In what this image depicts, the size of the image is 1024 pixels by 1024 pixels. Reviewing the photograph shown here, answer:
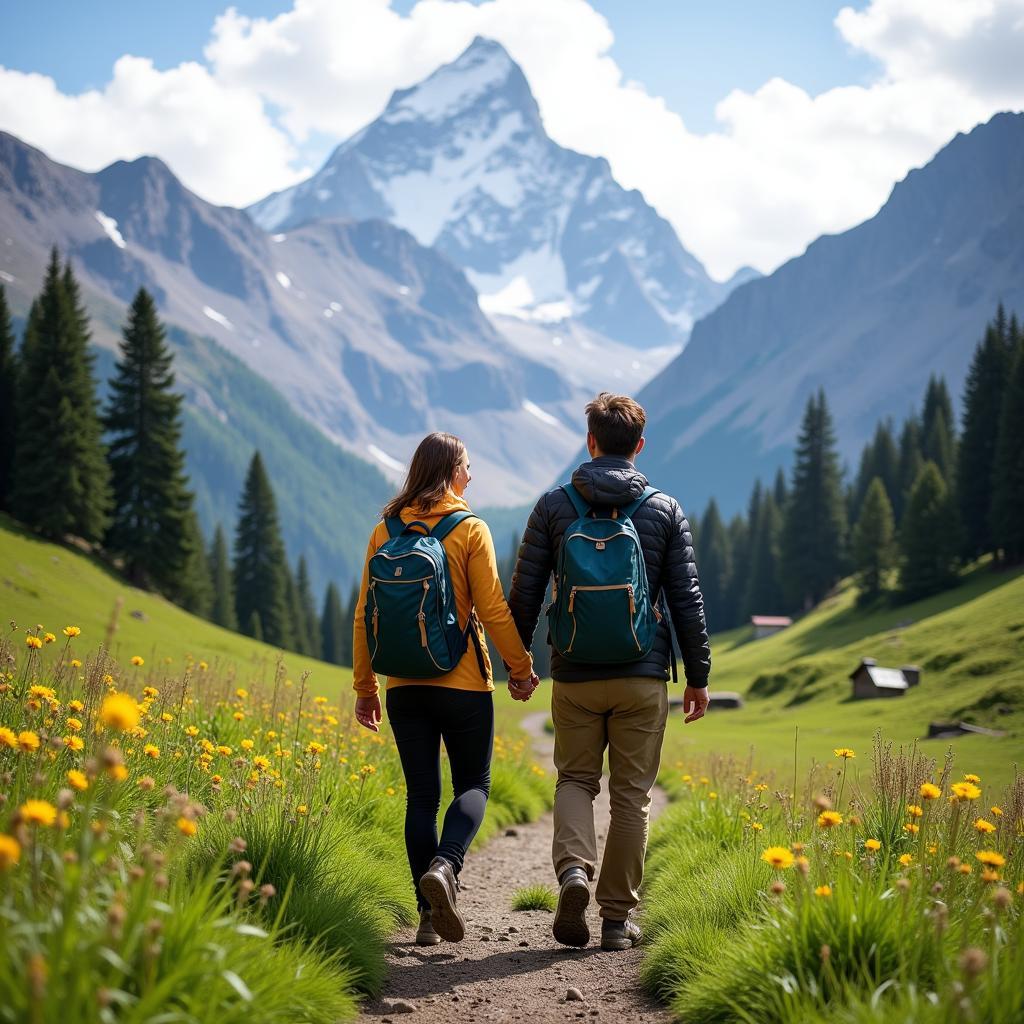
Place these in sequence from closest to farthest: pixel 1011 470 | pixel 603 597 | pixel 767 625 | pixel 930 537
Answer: pixel 603 597 → pixel 1011 470 → pixel 930 537 → pixel 767 625

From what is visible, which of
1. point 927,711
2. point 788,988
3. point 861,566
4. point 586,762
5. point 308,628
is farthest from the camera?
point 308,628

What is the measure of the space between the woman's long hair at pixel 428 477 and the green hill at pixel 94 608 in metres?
23.9

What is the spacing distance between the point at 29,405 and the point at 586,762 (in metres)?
50.1

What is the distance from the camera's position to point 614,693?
20.6 feet

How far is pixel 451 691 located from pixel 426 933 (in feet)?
5.11

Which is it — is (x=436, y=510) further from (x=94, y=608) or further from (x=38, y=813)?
(x=94, y=608)

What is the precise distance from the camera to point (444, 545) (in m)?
6.28

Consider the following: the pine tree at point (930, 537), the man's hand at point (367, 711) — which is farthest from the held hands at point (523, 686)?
the pine tree at point (930, 537)

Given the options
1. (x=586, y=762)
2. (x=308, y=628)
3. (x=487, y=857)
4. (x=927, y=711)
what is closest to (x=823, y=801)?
(x=586, y=762)

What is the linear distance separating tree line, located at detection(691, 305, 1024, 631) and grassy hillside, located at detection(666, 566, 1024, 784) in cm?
270

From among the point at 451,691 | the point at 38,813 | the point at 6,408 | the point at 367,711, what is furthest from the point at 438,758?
the point at 6,408

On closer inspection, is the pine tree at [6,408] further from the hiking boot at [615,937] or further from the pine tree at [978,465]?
the pine tree at [978,465]

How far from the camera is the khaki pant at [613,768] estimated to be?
6.31 metres

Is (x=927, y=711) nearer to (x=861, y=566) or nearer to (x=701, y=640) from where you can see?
(x=701, y=640)
